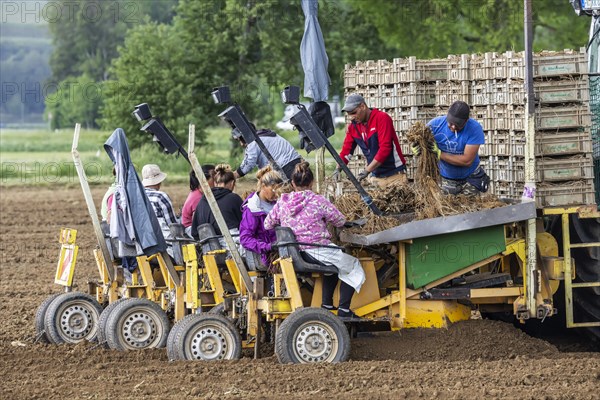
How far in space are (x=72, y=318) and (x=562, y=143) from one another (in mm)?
4745

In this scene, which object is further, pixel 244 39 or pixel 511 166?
pixel 244 39

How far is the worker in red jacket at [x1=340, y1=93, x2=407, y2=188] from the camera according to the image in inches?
455

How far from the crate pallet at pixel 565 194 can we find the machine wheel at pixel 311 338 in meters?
2.14

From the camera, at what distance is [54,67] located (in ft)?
343

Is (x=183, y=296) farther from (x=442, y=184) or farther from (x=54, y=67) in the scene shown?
(x=54, y=67)

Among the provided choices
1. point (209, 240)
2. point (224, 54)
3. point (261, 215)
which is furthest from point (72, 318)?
point (224, 54)

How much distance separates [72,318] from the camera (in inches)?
447

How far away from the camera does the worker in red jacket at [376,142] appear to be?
11547 mm

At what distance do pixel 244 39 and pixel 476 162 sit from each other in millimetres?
26315

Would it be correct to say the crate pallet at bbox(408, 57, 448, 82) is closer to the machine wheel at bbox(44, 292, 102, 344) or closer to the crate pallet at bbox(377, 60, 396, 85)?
the crate pallet at bbox(377, 60, 396, 85)

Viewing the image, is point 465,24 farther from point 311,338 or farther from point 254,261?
point 311,338

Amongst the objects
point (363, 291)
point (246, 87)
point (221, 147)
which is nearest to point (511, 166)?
point (363, 291)

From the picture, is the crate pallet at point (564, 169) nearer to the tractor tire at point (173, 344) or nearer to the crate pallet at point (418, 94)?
the crate pallet at point (418, 94)

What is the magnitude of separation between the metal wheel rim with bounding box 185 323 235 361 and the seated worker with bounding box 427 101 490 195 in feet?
7.59
